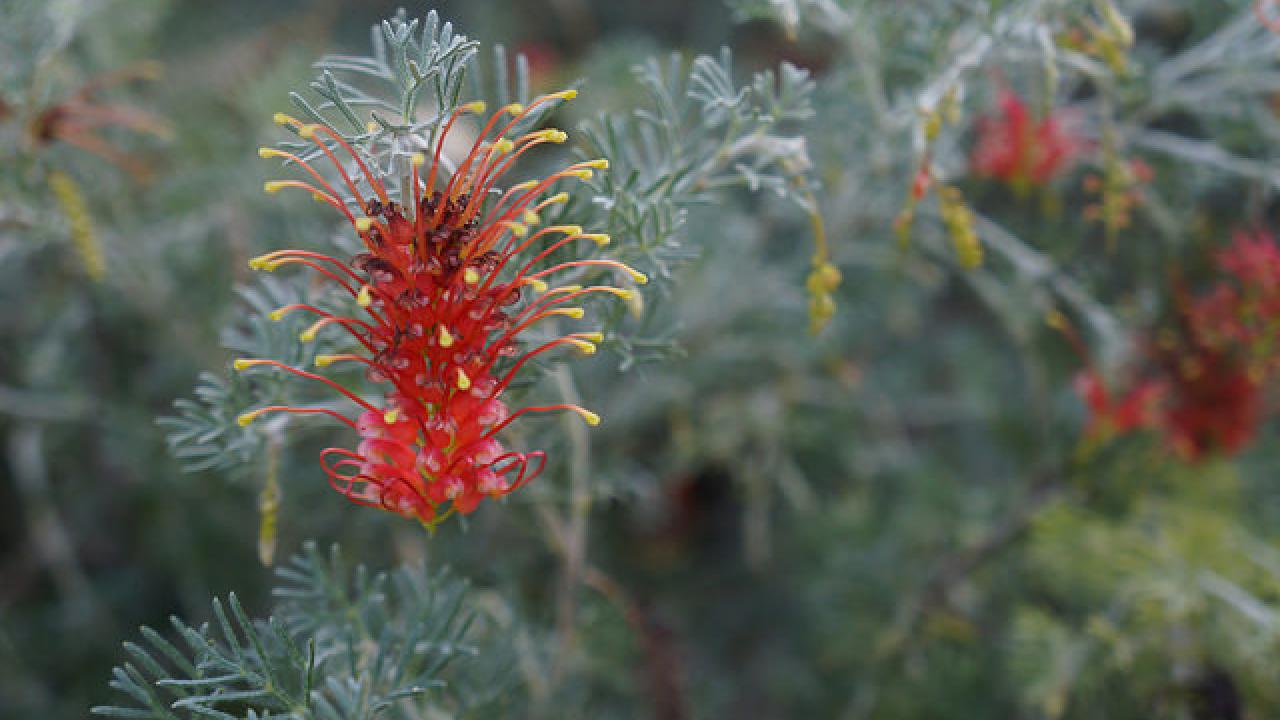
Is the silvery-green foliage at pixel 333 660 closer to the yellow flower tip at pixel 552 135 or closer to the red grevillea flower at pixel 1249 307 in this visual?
the yellow flower tip at pixel 552 135

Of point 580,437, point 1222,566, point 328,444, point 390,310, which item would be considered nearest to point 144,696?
point 390,310

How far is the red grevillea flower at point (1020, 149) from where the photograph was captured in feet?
3.49

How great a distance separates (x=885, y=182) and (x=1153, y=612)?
51 centimetres

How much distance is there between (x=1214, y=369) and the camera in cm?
114

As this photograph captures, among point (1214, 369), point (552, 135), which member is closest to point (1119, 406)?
point (1214, 369)

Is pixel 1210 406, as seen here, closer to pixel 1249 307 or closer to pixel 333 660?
pixel 1249 307

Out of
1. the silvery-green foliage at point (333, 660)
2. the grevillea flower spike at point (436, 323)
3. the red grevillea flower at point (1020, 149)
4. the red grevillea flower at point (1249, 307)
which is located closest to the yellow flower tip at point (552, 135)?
the grevillea flower spike at point (436, 323)

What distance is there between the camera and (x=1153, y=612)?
0.97 meters

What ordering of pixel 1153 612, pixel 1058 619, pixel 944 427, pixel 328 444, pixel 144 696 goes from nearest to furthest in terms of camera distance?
pixel 144 696, pixel 1153 612, pixel 1058 619, pixel 328 444, pixel 944 427

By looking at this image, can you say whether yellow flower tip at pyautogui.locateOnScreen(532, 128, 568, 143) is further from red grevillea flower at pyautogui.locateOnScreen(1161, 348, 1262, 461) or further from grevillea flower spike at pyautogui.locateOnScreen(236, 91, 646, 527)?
red grevillea flower at pyautogui.locateOnScreen(1161, 348, 1262, 461)

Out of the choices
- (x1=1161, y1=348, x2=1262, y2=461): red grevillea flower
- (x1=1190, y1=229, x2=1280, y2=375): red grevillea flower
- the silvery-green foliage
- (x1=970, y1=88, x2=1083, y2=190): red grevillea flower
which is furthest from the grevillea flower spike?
(x1=1161, y1=348, x2=1262, y2=461): red grevillea flower

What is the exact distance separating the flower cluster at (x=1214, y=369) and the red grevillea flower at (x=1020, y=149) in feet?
0.64

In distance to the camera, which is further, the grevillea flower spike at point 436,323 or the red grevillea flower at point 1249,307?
the red grevillea flower at point 1249,307

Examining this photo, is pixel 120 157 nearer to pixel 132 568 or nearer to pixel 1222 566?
pixel 132 568
